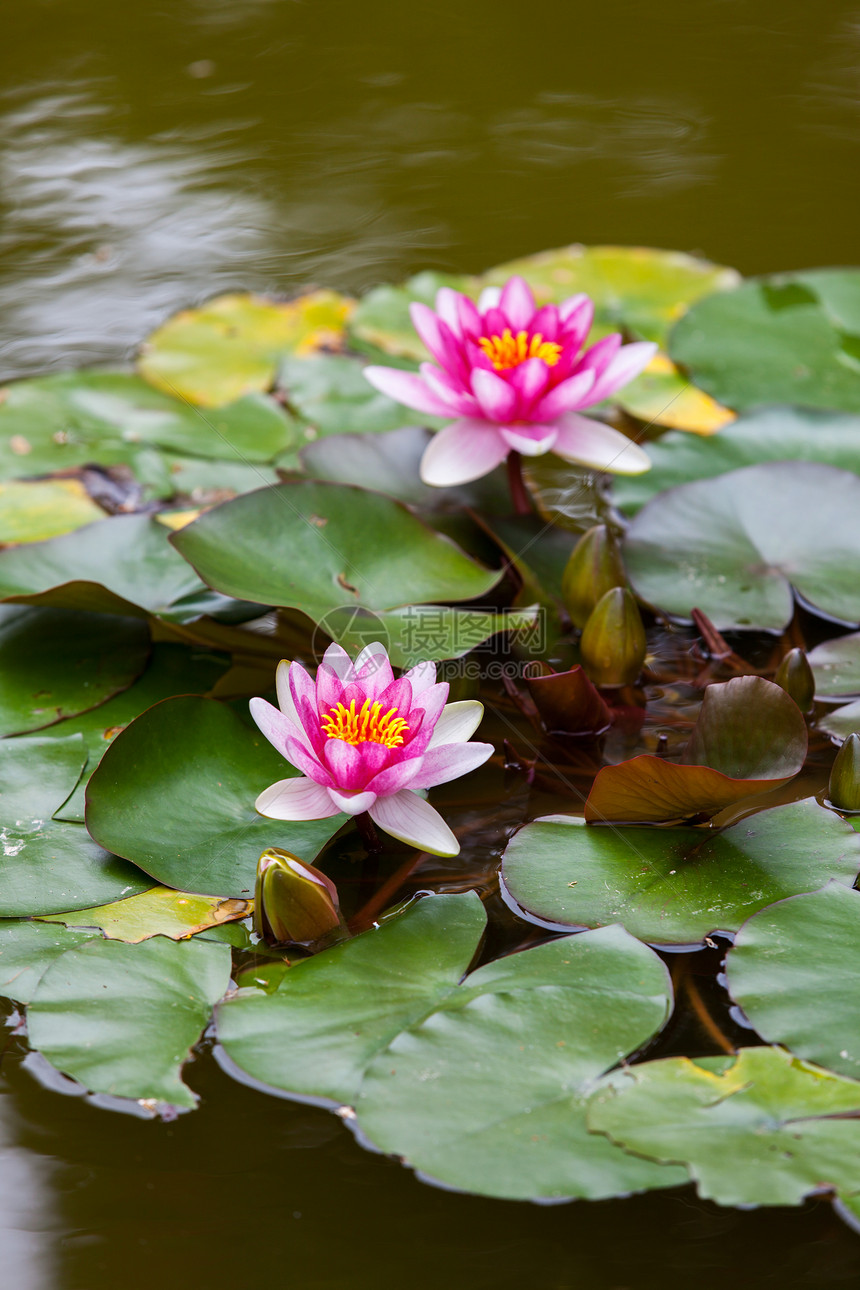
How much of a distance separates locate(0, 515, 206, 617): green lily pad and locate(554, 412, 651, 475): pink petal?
0.74 metres

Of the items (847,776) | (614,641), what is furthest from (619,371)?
(847,776)

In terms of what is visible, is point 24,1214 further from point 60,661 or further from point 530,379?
point 530,379

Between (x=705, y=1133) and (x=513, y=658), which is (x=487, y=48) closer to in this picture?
(x=513, y=658)

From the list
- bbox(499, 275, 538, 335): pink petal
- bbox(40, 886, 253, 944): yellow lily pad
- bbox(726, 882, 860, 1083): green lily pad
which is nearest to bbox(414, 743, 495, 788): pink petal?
bbox(40, 886, 253, 944): yellow lily pad

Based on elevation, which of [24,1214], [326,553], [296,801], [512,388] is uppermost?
[512,388]

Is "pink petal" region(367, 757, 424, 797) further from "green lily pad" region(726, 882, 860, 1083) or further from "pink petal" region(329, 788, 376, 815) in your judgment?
"green lily pad" region(726, 882, 860, 1083)

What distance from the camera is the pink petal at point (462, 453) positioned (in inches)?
77.8

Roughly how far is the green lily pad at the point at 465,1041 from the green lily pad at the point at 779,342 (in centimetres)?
163

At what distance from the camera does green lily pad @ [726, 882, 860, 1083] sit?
1.20m

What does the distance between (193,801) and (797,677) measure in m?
0.95

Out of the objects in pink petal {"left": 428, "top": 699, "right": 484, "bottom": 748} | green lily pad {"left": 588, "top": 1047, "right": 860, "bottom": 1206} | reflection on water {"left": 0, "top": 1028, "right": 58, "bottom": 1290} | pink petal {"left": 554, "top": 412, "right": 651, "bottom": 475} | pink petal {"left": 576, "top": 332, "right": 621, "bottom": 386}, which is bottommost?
reflection on water {"left": 0, "top": 1028, "right": 58, "bottom": 1290}

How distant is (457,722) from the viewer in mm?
1523

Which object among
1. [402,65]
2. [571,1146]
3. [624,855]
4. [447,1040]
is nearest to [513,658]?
[624,855]

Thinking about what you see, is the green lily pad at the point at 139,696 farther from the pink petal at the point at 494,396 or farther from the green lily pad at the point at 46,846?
the pink petal at the point at 494,396
